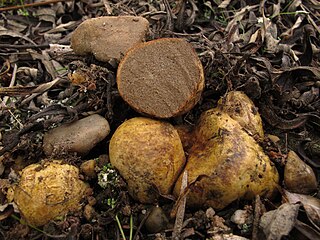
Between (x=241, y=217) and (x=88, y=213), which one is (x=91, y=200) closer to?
(x=88, y=213)

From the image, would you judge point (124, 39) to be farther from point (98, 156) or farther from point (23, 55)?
point (23, 55)

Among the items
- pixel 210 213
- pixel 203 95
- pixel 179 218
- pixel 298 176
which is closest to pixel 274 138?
pixel 298 176

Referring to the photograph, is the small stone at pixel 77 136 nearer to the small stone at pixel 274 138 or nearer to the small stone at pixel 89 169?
the small stone at pixel 89 169

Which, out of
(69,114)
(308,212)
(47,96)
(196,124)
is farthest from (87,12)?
(308,212)

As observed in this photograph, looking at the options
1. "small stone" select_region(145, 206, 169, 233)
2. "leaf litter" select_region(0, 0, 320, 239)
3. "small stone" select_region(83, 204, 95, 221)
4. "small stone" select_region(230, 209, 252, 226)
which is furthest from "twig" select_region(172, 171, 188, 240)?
"small stone" select_region(83, 204, 95, 221)

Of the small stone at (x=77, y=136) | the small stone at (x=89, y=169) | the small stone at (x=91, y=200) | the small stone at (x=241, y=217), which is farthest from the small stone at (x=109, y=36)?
the small stone at (x=241, y=217)
